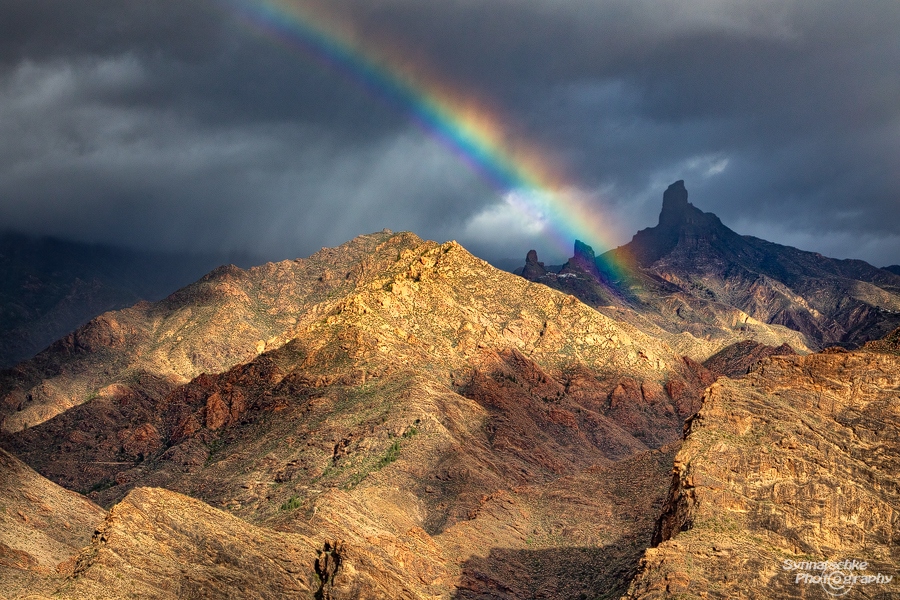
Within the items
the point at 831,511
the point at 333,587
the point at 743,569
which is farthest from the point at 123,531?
the point at 831,511

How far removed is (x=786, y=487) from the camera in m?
118

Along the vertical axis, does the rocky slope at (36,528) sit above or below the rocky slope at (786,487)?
below

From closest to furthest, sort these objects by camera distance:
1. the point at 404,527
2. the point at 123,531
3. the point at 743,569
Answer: the point at 743,569 < the point at 123,531 < the point at 404,527

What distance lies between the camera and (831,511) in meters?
115

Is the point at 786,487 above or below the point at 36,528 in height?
above

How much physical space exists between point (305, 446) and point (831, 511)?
3953 inches

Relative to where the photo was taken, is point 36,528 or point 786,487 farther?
point 36,528

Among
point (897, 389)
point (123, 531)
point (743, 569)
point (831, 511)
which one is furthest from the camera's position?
point (897, 389)

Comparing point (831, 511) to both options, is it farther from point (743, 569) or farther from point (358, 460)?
point (358, 460)

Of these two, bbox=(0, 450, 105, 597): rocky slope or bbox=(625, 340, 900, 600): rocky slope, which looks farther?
bbox=(0, 450, 105, 597): rocky slope

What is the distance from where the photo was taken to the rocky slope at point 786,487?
10644 cm

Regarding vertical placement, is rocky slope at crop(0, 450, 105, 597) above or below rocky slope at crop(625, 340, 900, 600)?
below

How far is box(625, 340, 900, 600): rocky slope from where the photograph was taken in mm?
106438

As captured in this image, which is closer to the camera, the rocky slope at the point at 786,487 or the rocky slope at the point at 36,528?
the rocky slope at the point at 786,487
